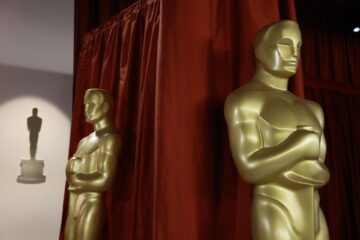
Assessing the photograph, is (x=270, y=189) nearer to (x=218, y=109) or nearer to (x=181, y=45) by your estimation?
(x=218, y=109)

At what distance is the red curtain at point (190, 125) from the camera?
1200 mm

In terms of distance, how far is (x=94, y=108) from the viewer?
1.51m

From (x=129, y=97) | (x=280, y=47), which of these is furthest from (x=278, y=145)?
(x=129, y=97)

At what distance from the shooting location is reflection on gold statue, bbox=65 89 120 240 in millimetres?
1398

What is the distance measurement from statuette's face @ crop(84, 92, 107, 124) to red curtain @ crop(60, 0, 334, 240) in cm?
15

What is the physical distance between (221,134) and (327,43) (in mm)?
1821

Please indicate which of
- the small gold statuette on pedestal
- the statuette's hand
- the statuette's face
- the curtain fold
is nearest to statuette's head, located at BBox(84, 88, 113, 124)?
the statuette's face

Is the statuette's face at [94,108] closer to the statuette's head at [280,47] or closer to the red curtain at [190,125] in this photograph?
the red curtain at [190,125]

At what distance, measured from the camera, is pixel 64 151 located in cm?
248

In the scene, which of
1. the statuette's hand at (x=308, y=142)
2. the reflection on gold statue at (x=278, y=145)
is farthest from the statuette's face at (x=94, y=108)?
the statuette's hand at (x=308, y=142)

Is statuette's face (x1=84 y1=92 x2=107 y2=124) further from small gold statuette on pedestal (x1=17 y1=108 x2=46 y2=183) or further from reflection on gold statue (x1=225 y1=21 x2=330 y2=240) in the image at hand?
small gold statuette on pedestal (x1=17 y1=108 x2=46 y2=183)

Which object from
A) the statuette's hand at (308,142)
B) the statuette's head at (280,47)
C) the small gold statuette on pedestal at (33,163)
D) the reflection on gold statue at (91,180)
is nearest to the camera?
the statuette's hand at (308,142)

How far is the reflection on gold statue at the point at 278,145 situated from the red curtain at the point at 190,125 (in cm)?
23

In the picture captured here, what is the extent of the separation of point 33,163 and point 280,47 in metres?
1.74
